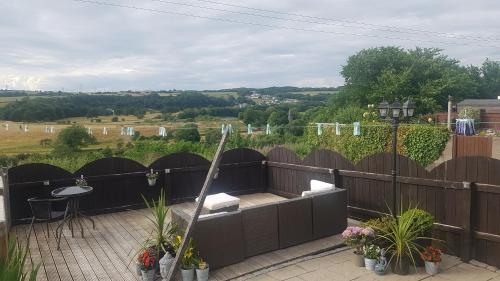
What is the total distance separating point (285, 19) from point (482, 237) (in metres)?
11.3

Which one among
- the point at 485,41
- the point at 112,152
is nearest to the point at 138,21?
the point at 112,152

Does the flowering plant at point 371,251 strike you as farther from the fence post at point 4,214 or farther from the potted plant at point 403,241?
the fence post at point 4,214

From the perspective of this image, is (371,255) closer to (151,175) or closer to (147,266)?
(147,266)

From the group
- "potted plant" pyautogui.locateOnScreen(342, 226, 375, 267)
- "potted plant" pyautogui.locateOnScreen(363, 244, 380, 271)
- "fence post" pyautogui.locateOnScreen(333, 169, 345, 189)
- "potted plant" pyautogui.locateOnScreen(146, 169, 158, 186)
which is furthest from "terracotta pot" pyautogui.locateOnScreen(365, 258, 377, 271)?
"potted plant" pyautogui.locateOnScreen(146, 169, 158, 186)

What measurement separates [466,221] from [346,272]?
176cm

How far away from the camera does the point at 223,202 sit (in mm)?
6230

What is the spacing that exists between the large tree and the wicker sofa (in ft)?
84.0

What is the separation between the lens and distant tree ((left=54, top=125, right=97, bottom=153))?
1477 cm

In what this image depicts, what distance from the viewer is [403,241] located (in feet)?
16.0

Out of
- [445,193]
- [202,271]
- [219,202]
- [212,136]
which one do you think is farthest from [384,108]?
[212,136]

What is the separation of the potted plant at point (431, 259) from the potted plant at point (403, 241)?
0.10 meters

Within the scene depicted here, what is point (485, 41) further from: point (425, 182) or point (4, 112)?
point (4, 112)

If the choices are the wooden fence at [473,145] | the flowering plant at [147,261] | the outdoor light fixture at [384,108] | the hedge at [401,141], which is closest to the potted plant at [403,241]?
the outdoor light fixture at [384,108]

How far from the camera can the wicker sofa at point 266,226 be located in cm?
501
